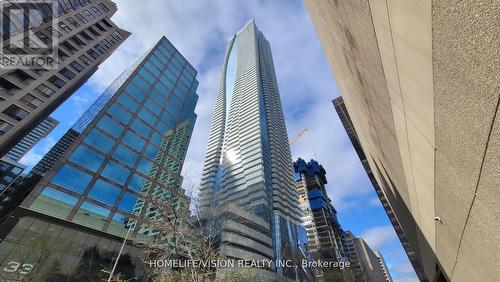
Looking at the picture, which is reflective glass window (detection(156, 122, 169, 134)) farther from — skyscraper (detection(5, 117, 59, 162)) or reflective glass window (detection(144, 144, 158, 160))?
skyscraper (detection(5, 117, 59, 162))

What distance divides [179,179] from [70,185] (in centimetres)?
1775

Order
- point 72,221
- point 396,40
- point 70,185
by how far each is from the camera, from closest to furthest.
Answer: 1. point 396,40
2. point 72,221
3. point 70,185

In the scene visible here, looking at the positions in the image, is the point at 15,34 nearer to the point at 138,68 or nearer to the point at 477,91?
the point at 138,68

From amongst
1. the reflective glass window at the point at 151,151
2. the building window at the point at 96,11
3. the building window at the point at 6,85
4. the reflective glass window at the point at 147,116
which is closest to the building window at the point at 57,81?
the building window at the point at 6,85

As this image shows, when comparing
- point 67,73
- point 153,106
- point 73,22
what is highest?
point 73,22

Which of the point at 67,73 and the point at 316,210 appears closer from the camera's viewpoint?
the point at 67,73

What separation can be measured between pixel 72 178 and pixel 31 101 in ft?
65.9

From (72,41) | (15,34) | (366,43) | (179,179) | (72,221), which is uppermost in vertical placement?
(72,41)

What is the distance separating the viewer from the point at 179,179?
45125 millimetres

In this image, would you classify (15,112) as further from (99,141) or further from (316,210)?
(316,210)

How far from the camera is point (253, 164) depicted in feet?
287

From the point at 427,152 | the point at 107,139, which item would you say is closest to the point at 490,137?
the point at 427,152

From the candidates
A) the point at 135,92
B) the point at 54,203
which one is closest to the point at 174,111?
the point at 135,92

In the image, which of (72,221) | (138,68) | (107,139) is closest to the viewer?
A: (72,221)
